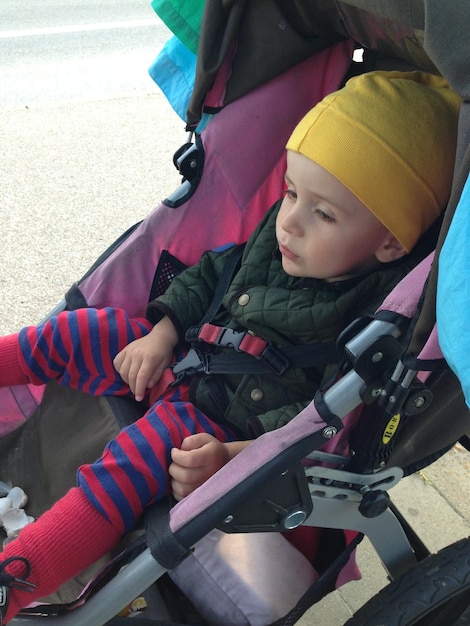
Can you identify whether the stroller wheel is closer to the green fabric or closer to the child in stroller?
the child in stroller

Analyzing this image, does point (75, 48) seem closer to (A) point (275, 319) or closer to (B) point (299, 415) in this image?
(A) point (275, 319)

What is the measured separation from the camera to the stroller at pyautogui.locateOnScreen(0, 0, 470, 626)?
1291mm

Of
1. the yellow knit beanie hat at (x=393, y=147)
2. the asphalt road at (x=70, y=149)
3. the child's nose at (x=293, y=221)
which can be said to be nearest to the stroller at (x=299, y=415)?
the yellow knit beanie hat at (x=393, y=147)

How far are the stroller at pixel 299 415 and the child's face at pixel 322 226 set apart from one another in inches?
11.1

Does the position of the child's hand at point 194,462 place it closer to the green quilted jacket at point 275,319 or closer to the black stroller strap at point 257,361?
the green quilted jacket at point 275,319

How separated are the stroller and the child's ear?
295 mm

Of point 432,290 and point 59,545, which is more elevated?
point 432,290

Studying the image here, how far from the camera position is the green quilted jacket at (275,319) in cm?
161

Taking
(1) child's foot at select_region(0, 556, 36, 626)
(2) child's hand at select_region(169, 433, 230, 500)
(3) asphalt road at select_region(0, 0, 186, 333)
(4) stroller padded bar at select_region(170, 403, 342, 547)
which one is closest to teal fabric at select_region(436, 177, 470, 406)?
(4) stroller padded bar at select_region(170, 403, 342, 547)

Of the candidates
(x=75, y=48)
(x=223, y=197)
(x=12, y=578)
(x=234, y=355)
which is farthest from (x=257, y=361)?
(x=75, y=48)

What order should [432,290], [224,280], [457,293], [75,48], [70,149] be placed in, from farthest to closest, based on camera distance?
[75,48] < [70,149] < [224,280] < [432,290] < [457,293]

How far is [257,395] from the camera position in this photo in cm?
166

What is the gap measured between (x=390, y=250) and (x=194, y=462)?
61 cm

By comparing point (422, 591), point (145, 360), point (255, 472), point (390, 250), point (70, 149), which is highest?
point (390, 250)
